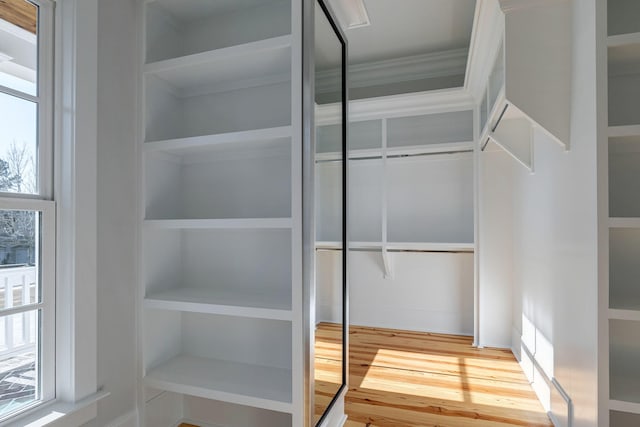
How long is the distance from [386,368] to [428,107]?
87.4 inches

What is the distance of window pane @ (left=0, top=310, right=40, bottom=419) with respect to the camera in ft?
3.92

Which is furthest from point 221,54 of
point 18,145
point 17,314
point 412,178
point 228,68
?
point 412,178

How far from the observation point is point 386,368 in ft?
8.16

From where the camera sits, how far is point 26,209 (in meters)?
1.24

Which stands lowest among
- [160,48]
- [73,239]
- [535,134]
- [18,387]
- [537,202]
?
[18,387]

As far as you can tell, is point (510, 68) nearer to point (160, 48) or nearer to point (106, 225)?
point (160, 48)

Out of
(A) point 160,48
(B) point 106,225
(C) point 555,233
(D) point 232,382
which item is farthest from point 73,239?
Answer: (C) point 555,233

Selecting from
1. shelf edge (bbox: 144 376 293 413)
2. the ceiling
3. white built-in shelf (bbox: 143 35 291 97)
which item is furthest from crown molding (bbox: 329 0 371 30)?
shelf edge (bbox: 144 376 293 413)

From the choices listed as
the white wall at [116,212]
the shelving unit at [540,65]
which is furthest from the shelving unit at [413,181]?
the white wall at [116,212]

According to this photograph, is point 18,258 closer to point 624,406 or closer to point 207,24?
point 207,24

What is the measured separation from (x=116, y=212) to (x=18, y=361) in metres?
0.65

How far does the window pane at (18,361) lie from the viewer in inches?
47.0

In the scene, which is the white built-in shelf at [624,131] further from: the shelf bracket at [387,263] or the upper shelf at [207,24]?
the shelf bracket at [387,263]

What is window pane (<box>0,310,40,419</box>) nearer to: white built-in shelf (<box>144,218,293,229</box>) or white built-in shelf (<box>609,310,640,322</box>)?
white built-in shelf (<box>144,218,293,229</box>)
